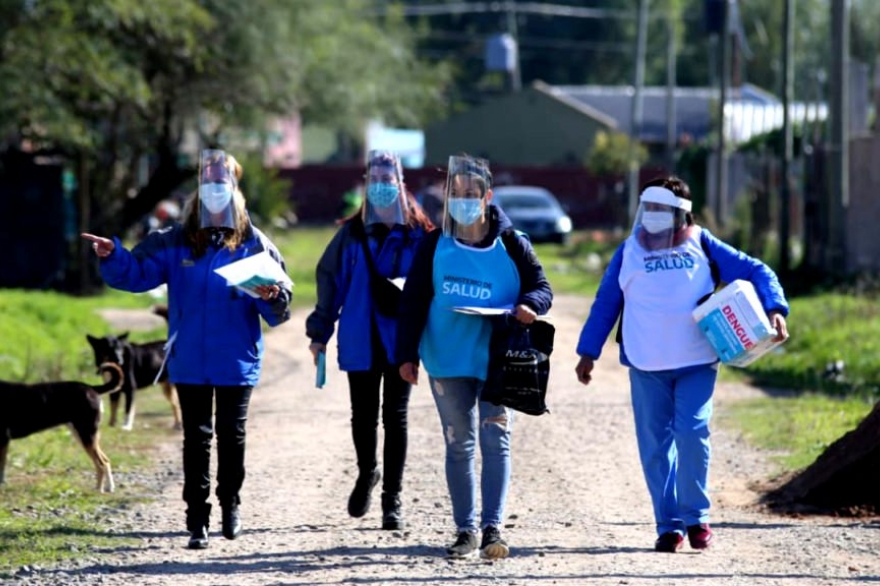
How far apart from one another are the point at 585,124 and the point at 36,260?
4018 centimetres

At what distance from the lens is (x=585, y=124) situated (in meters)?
63.2

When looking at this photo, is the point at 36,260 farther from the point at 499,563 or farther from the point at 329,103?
the point at 499,563

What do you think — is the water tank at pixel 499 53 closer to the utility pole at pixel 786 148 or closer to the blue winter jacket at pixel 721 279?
the utility pole at pixel 786 148

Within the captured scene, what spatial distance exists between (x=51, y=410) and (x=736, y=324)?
4.52 meters

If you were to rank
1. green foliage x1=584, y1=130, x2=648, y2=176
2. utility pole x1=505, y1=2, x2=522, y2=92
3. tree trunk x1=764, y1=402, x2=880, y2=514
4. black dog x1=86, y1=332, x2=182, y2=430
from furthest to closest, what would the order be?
utility pole x1=505, y1=2, x2=522, y2=92 → green foliage x1=584, y1=130, x2=648, y2=176 → black dog x1=86, y1=332, x2=182, y2=430 → tree trunk x1=764, y1=402, x2=880, y2=514

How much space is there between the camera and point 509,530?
882cm

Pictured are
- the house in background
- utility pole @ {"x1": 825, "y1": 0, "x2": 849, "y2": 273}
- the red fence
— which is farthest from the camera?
the house in background

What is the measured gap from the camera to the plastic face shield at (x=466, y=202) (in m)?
7.96

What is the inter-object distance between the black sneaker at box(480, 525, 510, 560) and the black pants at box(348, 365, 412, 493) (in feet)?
2.87

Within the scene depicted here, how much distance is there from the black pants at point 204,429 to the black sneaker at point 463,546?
3.97 ft

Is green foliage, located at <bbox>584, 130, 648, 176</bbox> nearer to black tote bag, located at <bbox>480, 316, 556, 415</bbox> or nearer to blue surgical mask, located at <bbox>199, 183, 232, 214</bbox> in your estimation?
blue surgical mask, located at <bbox>199, 183, 232, 214</bbox>

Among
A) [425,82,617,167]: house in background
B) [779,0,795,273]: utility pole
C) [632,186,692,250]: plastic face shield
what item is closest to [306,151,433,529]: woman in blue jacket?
[632,186,692,250]: plastic face shield

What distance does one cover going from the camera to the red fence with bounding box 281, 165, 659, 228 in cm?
5244

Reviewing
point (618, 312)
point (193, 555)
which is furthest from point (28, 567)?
point (618, 312)
